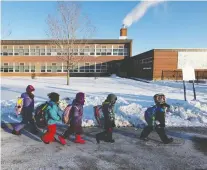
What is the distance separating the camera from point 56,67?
42.9m

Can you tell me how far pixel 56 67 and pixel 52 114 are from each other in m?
38.5

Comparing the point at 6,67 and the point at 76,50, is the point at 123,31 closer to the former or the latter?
the point at 76,50

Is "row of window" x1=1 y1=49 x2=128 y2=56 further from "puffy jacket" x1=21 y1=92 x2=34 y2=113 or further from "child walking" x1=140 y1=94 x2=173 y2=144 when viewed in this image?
"child walking" x1=140 y1=94 x2=173 y2=144

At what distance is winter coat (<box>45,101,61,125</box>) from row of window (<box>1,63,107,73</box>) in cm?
3652

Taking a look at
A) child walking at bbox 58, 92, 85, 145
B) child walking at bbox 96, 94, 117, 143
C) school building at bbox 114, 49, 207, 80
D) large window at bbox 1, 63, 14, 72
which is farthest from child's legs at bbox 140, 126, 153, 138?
large window at bbox 1, 63, 14, 72

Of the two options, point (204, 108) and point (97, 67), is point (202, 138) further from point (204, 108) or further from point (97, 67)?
point (97, 67)

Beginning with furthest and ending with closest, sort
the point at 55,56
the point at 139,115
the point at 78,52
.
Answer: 1. the point at 55,56
2. the point at 78,52
3. the point at 139,115

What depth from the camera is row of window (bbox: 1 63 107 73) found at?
139 ft

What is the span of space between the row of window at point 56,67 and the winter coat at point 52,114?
36.5 metres

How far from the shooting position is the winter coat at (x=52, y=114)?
5.47 metres

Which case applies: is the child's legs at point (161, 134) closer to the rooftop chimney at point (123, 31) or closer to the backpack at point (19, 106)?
the backpack at point (19, 106)

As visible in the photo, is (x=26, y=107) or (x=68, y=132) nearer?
(x=68, y=132)

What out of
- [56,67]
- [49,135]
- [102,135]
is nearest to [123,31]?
[56,67]

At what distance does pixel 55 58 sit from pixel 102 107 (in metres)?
38.8
